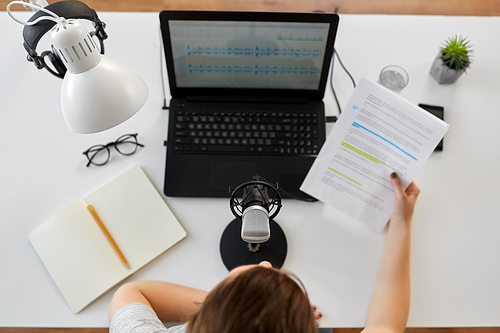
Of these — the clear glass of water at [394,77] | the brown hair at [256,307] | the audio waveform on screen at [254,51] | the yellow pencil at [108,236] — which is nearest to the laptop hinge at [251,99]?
the audio waveform on screen at [254,51]

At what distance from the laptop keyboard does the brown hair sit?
0.44 meters

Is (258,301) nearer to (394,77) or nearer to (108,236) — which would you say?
(108,236)

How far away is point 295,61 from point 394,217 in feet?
1.42

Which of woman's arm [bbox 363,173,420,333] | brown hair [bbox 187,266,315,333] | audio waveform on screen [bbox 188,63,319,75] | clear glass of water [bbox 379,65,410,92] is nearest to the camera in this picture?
brown hair [bbox 187,266,315,333]

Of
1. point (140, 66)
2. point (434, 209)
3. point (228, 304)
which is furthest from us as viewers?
point (140, 66)

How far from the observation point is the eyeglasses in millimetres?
→ 918

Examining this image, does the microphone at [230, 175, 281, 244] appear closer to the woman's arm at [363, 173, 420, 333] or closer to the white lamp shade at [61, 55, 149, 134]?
the white lamp shade at [61, 55, 149, 134]

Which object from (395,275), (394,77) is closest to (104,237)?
(395,275)

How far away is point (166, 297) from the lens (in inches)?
31.0

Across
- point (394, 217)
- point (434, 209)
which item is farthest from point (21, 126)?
point (434, 209)

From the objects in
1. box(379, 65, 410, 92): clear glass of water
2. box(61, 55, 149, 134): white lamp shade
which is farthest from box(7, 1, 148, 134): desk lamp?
box(379, 65, 410, 92): clear glass of water

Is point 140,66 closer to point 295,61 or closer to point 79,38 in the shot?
point 295,61

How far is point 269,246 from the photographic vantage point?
0.85 metres

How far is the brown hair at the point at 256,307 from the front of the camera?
0.47 metres
